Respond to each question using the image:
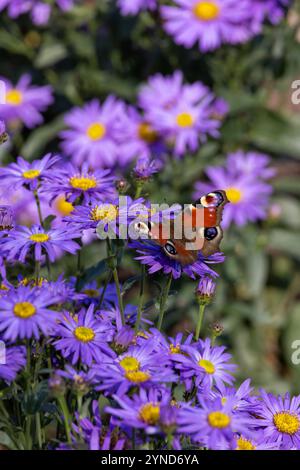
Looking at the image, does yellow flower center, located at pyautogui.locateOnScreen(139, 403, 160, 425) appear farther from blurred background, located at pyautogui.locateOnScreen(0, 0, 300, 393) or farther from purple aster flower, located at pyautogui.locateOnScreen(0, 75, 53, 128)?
purple aster flower, located at pyautogui.locateOnScreen(0, 75, 53, 128)

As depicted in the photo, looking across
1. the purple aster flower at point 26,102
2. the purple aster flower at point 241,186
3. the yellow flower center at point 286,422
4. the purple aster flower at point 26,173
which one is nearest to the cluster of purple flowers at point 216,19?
the purple aster flower at point 241,186

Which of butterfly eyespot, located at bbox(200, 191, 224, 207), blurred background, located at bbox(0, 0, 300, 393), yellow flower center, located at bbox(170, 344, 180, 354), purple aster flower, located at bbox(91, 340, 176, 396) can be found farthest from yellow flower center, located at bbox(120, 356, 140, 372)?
blurred background, located at bbox(0, 0, 300, 393)

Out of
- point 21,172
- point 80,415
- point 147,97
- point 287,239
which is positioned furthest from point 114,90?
point 80,415

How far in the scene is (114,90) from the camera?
2990 millimetres

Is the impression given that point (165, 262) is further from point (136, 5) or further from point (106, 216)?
point (136, 5)

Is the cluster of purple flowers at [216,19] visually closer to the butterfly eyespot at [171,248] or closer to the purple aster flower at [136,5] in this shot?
the purple aster flower at [136,5]

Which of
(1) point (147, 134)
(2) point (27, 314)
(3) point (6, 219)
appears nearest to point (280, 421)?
(2) point (27, 314)

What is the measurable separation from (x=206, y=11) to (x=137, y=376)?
2.12m

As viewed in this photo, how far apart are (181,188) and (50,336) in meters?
1.78

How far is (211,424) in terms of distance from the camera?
3.25ft

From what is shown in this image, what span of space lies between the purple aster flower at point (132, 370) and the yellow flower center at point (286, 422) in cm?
20
